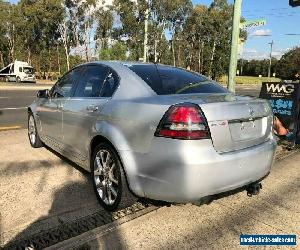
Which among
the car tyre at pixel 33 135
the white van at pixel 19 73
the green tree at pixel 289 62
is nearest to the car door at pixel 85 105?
the car tyre at pixel 33 135

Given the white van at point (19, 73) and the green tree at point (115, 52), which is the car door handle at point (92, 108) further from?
the green tree at point (115, 52)

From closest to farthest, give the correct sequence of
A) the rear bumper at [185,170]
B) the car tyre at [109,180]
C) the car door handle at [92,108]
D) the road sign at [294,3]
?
1. the rear bumper at [185,170]
2. the car tyre at [109,180]
3. the car door handle at [92,108]
4. the road sign at [294,3]

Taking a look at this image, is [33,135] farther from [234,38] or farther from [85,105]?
[234,38]

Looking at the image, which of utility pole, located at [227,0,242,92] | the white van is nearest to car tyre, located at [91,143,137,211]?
utility pole, located at [227,0,242,92]

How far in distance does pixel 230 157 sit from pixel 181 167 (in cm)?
48

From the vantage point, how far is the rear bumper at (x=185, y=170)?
3.05m

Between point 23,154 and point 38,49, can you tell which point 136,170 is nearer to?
point 23,154

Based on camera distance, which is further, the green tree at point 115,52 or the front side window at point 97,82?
the green tree at point 115,52

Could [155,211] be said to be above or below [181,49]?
below

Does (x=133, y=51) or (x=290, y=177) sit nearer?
(x=290, y=177)

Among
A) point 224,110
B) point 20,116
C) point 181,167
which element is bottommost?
point 20,116

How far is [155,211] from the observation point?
3834 millimetres

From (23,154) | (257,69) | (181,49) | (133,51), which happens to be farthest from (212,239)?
(257,69)

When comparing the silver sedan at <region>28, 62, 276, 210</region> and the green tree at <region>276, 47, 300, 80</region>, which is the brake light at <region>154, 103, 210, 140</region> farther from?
the green tree at <region>276, 47, 300, 80</region>
